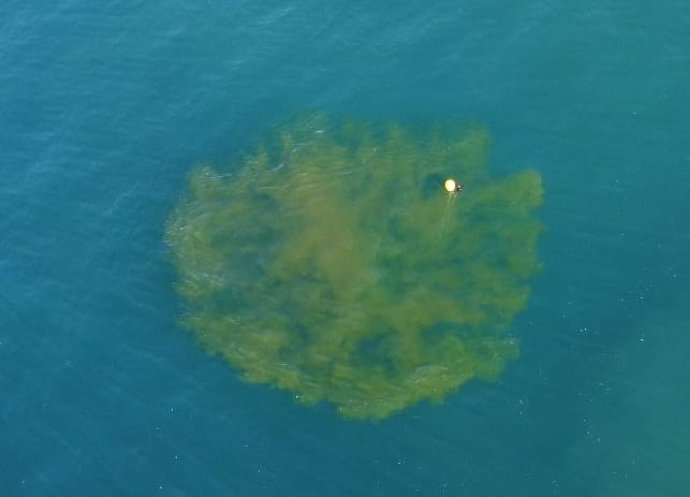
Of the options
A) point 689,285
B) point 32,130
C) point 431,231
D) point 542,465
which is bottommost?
point 542,465

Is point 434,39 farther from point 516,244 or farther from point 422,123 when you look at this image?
point 516,244

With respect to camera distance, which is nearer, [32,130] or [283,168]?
[283,168]

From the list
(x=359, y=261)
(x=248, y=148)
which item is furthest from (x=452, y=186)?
(x=248, y=148)

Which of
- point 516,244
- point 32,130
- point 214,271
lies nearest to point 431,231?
point 516,244

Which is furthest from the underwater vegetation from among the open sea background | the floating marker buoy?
the open sea background

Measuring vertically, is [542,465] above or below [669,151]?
below

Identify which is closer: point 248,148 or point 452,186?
point 452,186

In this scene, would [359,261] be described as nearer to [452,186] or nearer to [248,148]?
[452,186]
